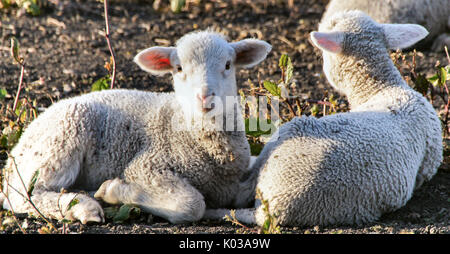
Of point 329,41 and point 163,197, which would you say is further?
point 329,41

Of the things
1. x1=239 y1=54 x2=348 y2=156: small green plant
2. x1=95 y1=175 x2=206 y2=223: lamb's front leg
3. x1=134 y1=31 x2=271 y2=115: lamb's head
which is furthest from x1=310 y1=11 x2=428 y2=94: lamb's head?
x1=95 y1=175 x2=206 y2=223: lamb's front leg

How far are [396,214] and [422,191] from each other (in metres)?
0.49

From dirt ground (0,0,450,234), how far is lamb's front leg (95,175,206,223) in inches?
54.2

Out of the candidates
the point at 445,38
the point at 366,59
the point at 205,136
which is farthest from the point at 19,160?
the point at 445,38

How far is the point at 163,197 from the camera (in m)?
4.30

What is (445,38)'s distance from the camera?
7.76 meters

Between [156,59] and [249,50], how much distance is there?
1.99ft

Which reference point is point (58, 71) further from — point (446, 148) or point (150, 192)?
point (446, 148)

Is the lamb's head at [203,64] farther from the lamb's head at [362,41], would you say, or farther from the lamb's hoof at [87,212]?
the lamb's hoof at [87,212]

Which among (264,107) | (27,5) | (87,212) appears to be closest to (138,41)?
(27,5)

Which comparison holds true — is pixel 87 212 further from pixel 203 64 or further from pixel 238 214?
pixel 203 64

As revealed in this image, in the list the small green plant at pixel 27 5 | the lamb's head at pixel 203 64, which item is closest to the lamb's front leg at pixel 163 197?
the lamb's head at pixel 203 64

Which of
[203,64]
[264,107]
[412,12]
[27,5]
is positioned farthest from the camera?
[27,5]

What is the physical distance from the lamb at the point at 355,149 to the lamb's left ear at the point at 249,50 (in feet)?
1.46
